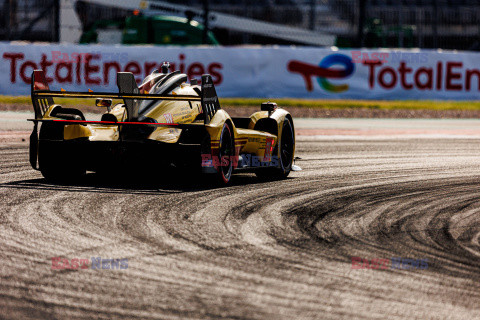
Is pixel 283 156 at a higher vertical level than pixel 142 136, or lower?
lower

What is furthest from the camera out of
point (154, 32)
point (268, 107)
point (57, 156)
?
point (154, 32)

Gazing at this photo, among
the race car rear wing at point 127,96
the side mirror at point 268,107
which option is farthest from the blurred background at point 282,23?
the race car rear wing at point 127,96

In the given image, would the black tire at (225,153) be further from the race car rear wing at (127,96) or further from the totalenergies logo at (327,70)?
the totalenergies logo at (327,70)

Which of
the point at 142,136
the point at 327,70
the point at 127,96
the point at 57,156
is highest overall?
the point at 327,70

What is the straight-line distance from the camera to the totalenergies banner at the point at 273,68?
2027 centimetres

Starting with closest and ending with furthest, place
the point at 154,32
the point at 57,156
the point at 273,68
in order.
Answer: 1. the point at 57,156
2. the point at 273,68
3. the point at 154,32

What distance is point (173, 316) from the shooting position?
3.86m

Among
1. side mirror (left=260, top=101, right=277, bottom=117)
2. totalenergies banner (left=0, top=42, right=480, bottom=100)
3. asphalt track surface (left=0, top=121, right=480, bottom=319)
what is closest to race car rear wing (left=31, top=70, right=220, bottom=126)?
asphalt track surface (left=0, top=121, right=480, bottom=319)

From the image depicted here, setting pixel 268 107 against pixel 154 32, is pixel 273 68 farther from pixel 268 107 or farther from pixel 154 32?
pixel 268 107

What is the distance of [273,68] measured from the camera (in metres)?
21.0

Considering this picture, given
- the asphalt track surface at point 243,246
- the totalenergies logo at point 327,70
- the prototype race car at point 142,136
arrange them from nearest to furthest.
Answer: the asphalt track surface at point 243,246 < the prototype race car at point 142,136 < the totalenergies logo at point 327,70

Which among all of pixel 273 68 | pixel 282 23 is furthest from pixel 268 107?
pixel 282 23

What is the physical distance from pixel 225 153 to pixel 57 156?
1.60 metres

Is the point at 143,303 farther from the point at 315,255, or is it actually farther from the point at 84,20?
the point at 84,20
